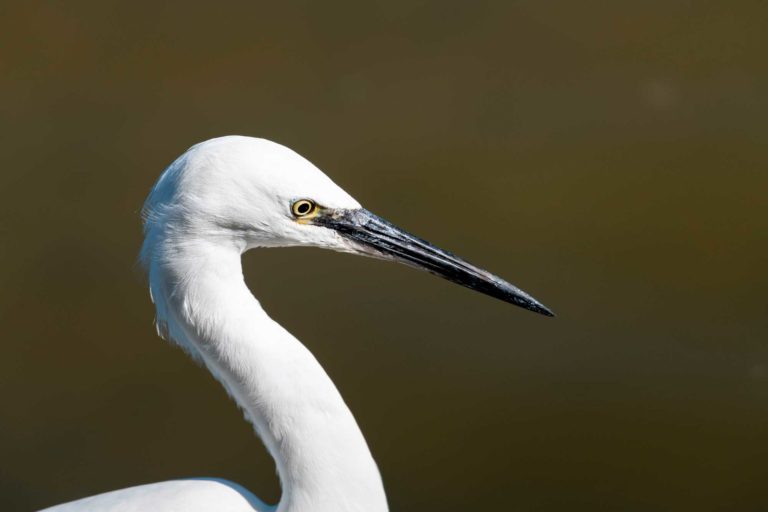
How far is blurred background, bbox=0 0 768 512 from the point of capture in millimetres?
3719

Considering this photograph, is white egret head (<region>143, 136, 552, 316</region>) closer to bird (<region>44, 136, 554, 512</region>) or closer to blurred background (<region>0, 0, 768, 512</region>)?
bird (<region>44, 136, 554, 512</region>)

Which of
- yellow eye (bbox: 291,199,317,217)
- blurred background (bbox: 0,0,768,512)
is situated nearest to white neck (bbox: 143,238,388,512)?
yellow eye (bbox: 291,199,317,217)

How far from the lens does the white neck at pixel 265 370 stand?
→ 6.77 ft

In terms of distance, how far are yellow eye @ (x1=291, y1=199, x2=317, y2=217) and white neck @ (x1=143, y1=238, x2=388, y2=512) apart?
0.14 m

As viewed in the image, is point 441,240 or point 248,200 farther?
point 441,240

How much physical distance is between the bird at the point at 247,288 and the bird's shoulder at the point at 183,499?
18cm

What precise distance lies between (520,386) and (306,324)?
0.85m

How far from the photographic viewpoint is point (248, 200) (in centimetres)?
205

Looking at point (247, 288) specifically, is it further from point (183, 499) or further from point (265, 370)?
point (183, 499)

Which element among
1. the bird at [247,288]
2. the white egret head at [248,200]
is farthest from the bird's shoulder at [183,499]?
the white egret head at [248,200]

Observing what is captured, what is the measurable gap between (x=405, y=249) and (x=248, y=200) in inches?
15.5

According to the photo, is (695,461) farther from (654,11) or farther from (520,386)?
(654,11)

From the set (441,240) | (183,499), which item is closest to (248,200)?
(183,499)

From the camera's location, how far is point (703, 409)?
3768 millimetres
